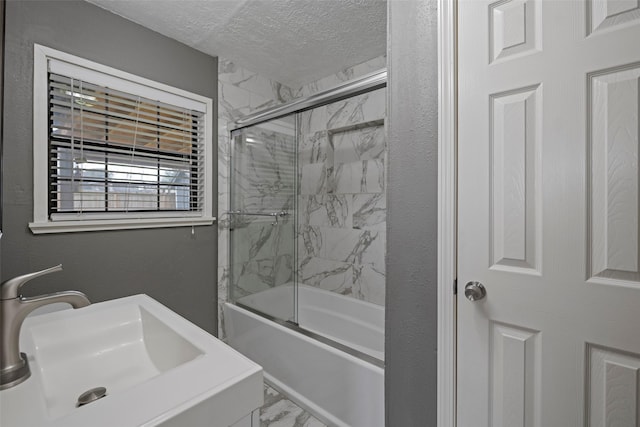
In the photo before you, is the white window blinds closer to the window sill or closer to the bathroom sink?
the window sill

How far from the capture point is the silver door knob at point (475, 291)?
93 centimetres

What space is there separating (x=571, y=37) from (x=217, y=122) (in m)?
2.03

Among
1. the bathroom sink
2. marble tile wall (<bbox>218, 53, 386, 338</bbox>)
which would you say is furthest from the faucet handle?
marble tile wall (<bbox>218, 53, 386, 338</bbox>)

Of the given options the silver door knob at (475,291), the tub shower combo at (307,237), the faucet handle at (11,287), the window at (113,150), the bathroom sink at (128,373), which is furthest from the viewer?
the tub shower combo at (307,237)

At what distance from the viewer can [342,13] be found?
5.62 feet

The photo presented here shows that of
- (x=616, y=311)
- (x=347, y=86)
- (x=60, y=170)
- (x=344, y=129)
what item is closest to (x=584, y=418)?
(x=616, y=311)

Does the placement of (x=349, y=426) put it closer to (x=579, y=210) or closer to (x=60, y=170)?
(x=579, y=210)

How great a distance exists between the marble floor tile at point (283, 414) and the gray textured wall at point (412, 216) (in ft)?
2.24

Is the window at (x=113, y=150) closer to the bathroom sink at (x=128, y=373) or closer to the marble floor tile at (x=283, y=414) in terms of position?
the bathroom sink at (x=128, y=373)

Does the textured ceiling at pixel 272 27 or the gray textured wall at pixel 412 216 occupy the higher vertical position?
the textured ceiling at pixel 272 27

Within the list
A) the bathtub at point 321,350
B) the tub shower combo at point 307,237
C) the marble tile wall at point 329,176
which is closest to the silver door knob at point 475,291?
the bathtub at point 321,350

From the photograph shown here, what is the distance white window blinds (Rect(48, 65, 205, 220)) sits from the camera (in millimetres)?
1478

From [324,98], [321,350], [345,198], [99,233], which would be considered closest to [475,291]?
[321,350]

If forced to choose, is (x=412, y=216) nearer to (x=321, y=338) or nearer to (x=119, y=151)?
(x=321, y=338)
